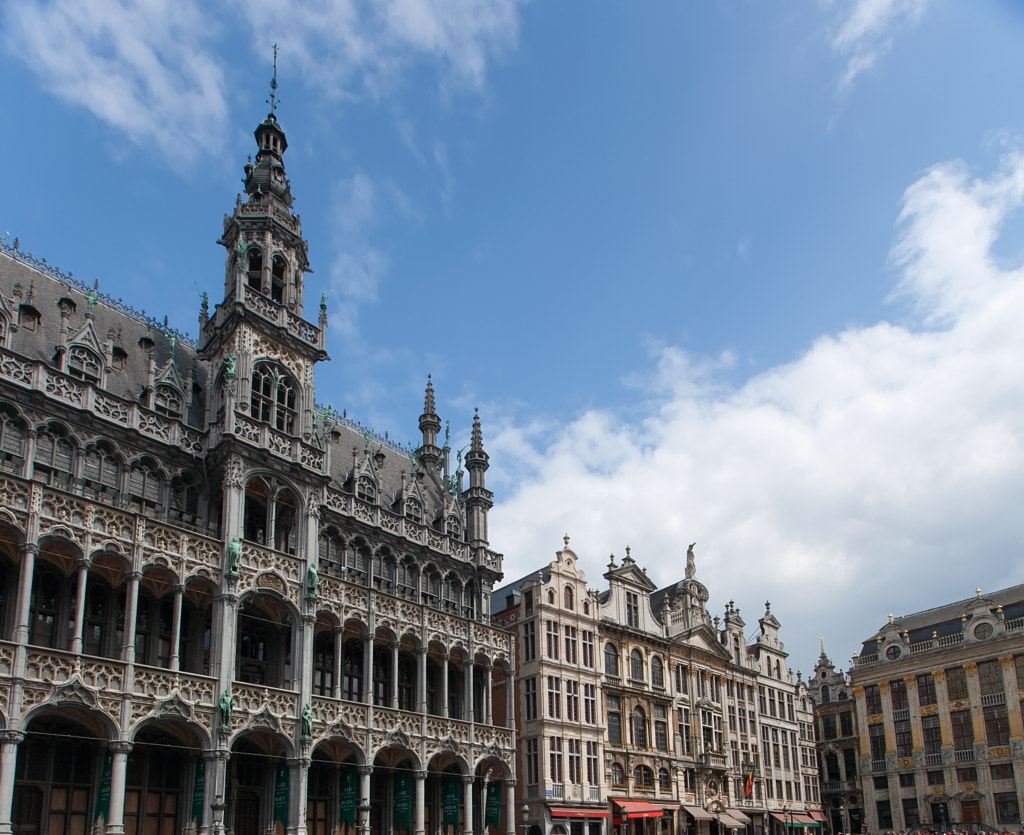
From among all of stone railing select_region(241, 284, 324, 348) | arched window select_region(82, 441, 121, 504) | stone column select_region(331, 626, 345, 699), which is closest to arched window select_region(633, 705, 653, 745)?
stone column select_region(331, 626, 345, 699)

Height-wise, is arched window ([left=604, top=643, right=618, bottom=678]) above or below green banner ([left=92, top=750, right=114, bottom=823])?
above

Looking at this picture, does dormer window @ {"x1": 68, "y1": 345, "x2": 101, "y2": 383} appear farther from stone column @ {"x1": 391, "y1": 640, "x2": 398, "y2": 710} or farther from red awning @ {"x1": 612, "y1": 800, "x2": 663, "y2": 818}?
red awning @ {"x1": 612, "y1": 800, "x2": 663, "y2": 818}

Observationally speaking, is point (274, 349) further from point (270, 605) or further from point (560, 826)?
point (560, 826)

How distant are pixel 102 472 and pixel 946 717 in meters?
67.8

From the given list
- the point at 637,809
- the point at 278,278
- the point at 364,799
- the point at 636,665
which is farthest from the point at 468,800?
the point at 278,278

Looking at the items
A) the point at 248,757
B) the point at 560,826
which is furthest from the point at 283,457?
the point at 560,826

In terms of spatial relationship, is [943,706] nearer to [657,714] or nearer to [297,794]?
[657,714]

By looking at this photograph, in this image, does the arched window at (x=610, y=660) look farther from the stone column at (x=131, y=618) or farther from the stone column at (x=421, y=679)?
the stone column at (x=131, y=618)

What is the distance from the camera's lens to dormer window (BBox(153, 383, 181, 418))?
35.9 metres

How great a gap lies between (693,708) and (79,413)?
45.1m

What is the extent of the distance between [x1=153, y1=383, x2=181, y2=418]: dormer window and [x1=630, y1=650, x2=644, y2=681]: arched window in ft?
112

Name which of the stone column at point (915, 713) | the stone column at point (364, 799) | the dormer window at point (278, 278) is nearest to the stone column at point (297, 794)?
the stone column at point (364, 799)

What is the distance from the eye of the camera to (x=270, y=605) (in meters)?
35.9

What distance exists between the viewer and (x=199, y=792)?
3098cm
